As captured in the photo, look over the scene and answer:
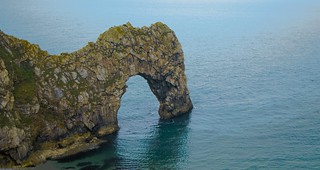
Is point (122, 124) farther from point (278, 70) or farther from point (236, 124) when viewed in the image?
point (278, 70)

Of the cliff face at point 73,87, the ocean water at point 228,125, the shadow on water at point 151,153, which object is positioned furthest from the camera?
the ocean water at point 228,125

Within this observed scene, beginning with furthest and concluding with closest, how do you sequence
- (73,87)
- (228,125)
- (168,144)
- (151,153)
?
1. (228,125)
2. (168,144)
3. (73,87)
4. (151,153)

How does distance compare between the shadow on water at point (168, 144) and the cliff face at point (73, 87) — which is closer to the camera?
the cliff face at point (73, 87)

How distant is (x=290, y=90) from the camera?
12156cm

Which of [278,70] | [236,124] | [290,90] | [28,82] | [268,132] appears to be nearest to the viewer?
[28,82]

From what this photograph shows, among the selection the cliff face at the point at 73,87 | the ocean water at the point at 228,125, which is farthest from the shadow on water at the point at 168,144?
the cliff face at the point at 73,87

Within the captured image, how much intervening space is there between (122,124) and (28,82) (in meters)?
27.5

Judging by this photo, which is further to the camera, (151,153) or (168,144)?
(168,144)

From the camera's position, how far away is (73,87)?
278ft

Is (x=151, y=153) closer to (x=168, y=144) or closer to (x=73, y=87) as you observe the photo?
(x=168, y=144)

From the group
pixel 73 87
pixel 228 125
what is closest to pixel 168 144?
pixel 228 125

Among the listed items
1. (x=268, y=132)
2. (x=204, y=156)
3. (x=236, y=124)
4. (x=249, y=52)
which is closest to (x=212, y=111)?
(x=236, y=124)

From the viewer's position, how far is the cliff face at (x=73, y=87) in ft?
245

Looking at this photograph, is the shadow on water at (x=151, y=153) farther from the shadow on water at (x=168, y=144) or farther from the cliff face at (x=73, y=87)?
the cliff face at (x=73, y=87)
